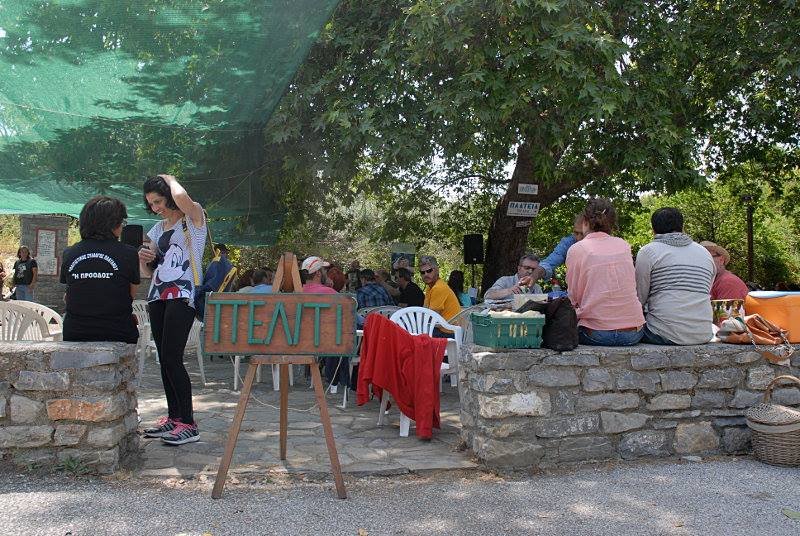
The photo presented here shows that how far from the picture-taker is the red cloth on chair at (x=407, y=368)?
454 centimetres

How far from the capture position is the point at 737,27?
28.0ft

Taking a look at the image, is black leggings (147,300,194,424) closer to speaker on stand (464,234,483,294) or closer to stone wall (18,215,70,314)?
speaker on stand (464,234,483,294)

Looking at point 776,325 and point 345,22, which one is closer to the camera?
point 776,325

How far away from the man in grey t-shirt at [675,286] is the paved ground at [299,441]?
1494 mm

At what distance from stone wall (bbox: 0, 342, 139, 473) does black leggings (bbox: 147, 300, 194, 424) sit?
511mm

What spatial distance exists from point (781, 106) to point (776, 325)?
653 cm

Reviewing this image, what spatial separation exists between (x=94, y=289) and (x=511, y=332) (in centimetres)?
233

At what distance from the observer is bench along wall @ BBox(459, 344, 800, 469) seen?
12.8 feet

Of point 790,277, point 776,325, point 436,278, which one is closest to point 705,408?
point 776,325

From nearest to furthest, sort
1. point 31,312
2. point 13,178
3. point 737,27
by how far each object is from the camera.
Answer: point 31,312 → point 13,178 → point 737,27

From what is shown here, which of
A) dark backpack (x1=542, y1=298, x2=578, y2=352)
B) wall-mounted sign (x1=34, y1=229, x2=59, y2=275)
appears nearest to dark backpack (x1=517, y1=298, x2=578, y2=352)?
dark backpack (x1=542, y1=298, x2=578, y2=352)

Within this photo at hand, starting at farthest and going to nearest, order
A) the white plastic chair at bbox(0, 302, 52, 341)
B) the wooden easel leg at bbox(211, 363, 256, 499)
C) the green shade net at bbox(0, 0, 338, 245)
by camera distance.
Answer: the white plastic chair at bbox(0, 302, 52, 341)
the green shade net at bbox(0, 0, 338, 245)
the wooden easel leg at bbox(211, 363, 256, 499)

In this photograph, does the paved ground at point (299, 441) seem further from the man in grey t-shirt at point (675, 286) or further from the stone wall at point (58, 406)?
the man in grey t-shirt at point (675, 286)

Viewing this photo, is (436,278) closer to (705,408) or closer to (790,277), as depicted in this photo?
(705,408)
